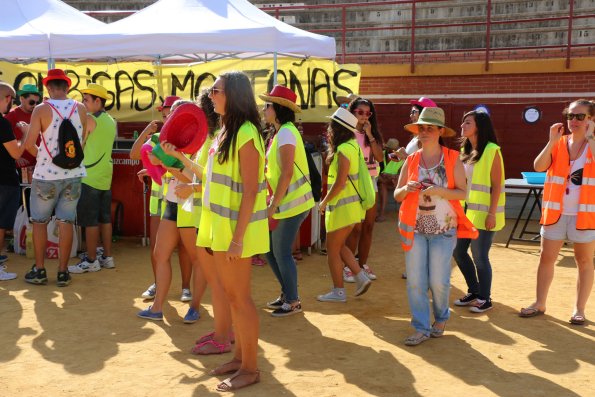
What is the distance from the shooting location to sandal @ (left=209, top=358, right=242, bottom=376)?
13.9 feet

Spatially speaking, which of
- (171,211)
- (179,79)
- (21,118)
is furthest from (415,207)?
(179,79)

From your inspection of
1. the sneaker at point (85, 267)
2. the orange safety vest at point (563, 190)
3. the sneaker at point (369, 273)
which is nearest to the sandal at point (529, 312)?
the orange safety vest at point (563, 190)

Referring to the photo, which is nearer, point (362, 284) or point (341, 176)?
point (341, 176)

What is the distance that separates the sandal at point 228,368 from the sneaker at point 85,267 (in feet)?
10.7

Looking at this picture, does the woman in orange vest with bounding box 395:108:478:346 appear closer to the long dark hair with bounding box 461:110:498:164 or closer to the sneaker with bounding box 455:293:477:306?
the long dark hair with bounding box 461:110:498:164

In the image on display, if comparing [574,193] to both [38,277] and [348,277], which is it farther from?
[38,277]

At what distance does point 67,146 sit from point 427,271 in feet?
11.6

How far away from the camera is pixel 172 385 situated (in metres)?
4.11

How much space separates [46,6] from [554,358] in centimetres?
912

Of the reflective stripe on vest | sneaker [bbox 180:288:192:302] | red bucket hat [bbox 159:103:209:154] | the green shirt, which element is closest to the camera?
red bucket hat [bbox 159:103:209:154]

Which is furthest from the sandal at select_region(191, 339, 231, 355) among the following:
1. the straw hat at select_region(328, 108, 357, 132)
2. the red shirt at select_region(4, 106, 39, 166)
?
the red shirt at select_region(4, 106, 39, 166)

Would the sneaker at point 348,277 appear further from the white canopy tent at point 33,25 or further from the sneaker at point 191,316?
the white canopy tent at point 33,25

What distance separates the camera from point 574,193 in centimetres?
525

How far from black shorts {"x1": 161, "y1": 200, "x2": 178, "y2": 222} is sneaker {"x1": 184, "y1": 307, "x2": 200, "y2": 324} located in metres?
0.77
